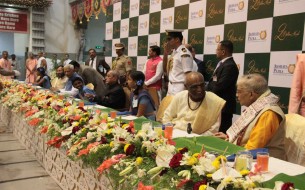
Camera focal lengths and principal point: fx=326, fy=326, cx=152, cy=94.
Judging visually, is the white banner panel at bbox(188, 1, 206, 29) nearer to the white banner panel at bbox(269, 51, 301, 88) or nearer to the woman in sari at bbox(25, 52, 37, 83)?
the white banner panel at bbox(269, 51, 301, 88)

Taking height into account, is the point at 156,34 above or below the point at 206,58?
above

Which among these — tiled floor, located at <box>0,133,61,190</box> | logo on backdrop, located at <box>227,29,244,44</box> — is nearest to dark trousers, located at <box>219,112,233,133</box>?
logo on backdrop, located at <box>227,29,244,44</box>

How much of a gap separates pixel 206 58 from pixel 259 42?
811mm

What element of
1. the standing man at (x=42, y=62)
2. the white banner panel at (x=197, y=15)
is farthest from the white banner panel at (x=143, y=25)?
the standing man at (x=42, y=62)

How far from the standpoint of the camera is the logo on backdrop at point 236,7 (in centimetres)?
341

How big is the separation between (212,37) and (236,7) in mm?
466

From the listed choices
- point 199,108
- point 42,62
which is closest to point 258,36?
point 199,108

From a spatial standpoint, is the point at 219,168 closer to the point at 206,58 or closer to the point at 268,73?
the point at 268,73

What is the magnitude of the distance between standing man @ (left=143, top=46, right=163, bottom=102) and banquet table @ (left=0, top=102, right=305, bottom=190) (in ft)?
5.41

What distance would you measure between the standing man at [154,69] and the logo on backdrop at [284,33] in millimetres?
1611

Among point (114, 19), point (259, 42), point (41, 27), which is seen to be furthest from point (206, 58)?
point (41, 27)

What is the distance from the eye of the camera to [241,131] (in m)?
2.00

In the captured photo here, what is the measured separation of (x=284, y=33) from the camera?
9.74 feet

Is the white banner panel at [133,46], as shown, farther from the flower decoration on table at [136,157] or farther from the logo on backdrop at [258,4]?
the flower decoration on table at [136,157]
